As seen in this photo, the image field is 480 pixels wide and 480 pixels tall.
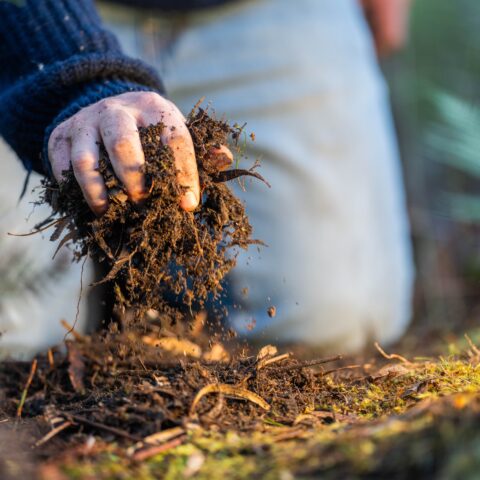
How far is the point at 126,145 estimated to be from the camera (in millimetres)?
1414

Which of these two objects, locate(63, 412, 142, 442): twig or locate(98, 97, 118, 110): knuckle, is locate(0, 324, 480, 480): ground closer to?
locate(63, 412, 142, 442): twig

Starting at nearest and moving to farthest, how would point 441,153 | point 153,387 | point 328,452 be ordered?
point 328,452
point 153,387
point 441,153

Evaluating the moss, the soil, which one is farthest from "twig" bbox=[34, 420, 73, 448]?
the moss

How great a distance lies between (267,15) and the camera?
344 centimetres

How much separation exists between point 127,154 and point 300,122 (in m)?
2.32

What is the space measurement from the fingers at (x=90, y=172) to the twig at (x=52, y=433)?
51cm

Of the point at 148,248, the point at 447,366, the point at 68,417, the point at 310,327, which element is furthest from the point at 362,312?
the point at 68,417

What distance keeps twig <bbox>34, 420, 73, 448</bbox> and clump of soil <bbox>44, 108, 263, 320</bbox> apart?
0.38 metres

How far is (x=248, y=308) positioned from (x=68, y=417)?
0.96m

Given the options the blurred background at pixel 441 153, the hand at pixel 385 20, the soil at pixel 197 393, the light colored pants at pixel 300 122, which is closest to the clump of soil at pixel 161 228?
the soil at pixel 197 393

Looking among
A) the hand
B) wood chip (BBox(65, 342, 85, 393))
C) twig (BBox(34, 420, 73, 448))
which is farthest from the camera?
the hand

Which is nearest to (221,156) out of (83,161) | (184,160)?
(184,160)

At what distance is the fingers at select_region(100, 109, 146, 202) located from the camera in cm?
142

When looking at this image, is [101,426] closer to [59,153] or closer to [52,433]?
[52,433]
